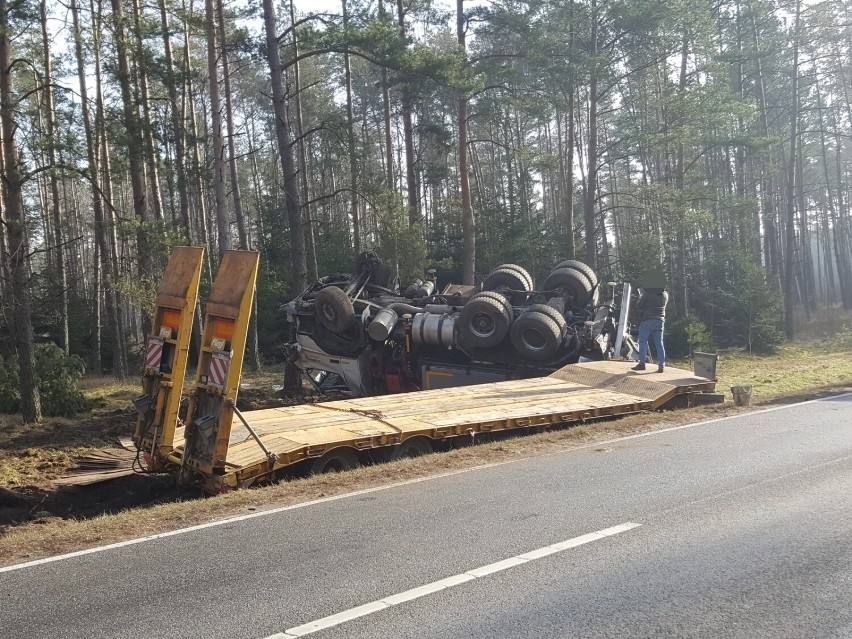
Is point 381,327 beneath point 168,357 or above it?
above

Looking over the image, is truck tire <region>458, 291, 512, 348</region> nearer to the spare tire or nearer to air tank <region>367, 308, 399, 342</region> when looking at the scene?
air tank <region>367, 308, 399, 342</region>

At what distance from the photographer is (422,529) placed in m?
6.22

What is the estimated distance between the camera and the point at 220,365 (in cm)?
768

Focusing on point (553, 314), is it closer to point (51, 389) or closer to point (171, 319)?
point (171, 319)

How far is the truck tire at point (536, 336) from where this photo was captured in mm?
13680

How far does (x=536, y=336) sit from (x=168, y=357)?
7364mm

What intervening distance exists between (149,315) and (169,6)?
10.2 metres

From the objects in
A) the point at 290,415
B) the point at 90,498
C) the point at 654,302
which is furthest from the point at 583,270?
the point at 90,498

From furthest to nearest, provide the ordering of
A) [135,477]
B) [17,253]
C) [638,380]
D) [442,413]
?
[17,253] → [638,380] → [442,413] → [135,477]

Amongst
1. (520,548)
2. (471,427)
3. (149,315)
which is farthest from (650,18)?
(520,548)

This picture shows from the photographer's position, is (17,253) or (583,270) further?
(583,270)

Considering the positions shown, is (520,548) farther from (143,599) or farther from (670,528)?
(143,599)

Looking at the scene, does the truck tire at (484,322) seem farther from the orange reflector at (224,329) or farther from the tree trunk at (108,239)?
the tree trunk at (108,239)

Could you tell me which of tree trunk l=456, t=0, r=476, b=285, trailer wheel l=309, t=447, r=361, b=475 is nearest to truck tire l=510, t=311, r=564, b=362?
trailer wheel l=309, t=447, r=361, b=475
